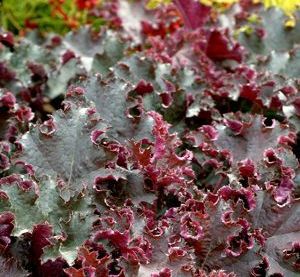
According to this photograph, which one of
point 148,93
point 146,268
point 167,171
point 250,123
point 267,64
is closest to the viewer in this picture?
point 146,268

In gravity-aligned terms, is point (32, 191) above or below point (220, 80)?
above

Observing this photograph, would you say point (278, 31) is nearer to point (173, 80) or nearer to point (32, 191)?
point (173, 80)

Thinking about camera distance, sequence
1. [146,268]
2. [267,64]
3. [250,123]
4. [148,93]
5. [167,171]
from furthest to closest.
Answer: [267,64]
[148,93]
[250,123]
[167,171]
[146,268]

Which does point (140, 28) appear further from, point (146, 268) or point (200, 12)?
point (146, 268)

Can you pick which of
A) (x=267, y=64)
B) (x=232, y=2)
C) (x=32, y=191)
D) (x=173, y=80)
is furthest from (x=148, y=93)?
(x=232, y=2)

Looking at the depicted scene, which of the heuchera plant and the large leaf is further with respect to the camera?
the large leaf

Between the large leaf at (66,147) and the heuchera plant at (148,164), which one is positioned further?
the large leaf at (66,147)

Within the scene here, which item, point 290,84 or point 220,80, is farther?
point 220,80
